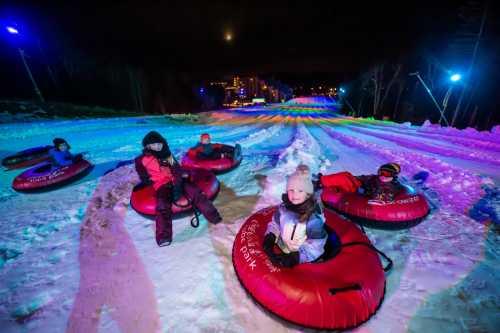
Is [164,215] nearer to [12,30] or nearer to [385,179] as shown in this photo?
[385,179]

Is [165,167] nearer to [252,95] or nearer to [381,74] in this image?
[381,74]

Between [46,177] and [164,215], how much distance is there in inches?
156

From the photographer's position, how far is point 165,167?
3.86 meters

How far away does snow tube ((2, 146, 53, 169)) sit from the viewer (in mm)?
6973

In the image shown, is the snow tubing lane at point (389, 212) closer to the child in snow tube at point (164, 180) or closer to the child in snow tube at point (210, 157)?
the child in snow tube at point (164, 180)

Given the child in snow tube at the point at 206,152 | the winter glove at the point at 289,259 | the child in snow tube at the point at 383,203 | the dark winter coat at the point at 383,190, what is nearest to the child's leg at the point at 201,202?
the winter glove at the point at 289,259

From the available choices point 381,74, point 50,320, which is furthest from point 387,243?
point 381,74

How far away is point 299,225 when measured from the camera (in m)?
2.38

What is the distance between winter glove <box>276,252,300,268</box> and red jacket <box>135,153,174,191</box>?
2483 mm

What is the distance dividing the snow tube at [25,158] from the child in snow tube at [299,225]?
8.79 m

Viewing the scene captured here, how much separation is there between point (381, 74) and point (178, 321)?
30.8 meters

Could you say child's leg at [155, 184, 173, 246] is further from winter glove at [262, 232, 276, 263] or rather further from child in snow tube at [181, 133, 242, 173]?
child in snow tube at [181, 133, 242, 173]

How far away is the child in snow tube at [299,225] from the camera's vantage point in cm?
229

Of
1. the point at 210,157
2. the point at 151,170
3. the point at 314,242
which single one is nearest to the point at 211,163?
the point at 210,157
